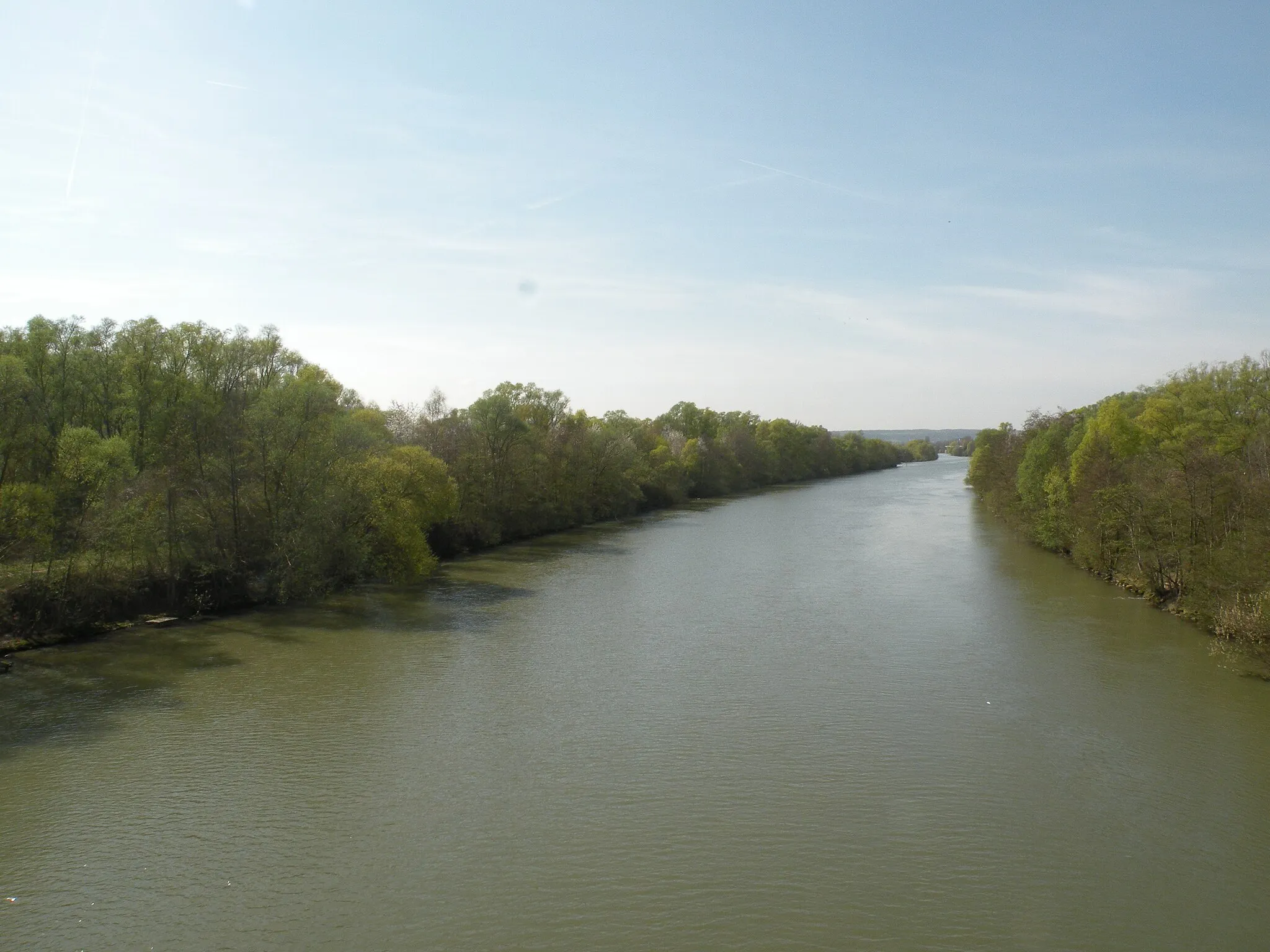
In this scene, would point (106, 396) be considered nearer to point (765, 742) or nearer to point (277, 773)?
point (277, 773)

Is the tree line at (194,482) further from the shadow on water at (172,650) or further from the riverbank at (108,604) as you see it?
the shadow on water at (172,650)

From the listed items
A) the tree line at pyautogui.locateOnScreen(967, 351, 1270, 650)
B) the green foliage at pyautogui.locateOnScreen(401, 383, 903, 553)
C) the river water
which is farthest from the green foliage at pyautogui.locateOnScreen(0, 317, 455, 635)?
the tree line at pyautogui.locateOnScreen(967, 351, 1270, 650)

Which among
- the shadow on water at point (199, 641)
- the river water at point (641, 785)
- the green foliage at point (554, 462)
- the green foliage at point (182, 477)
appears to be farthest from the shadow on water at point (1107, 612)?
the green foliage at point (554, 462)

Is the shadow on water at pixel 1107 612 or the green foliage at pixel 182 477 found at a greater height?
the green foliage at pixel 182 477

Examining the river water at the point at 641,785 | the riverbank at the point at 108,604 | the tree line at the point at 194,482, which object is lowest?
the river water at the point at 641,785

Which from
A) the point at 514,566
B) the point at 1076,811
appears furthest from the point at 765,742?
the point at 514,566

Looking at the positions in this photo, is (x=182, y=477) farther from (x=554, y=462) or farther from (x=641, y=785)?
(x=554, y=462)

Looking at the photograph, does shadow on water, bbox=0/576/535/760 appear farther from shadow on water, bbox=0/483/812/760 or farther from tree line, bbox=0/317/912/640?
tree line, bbox=0/317/912/640

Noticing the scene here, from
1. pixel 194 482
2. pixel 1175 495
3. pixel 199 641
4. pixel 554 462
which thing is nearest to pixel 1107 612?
pixel 1175 495
